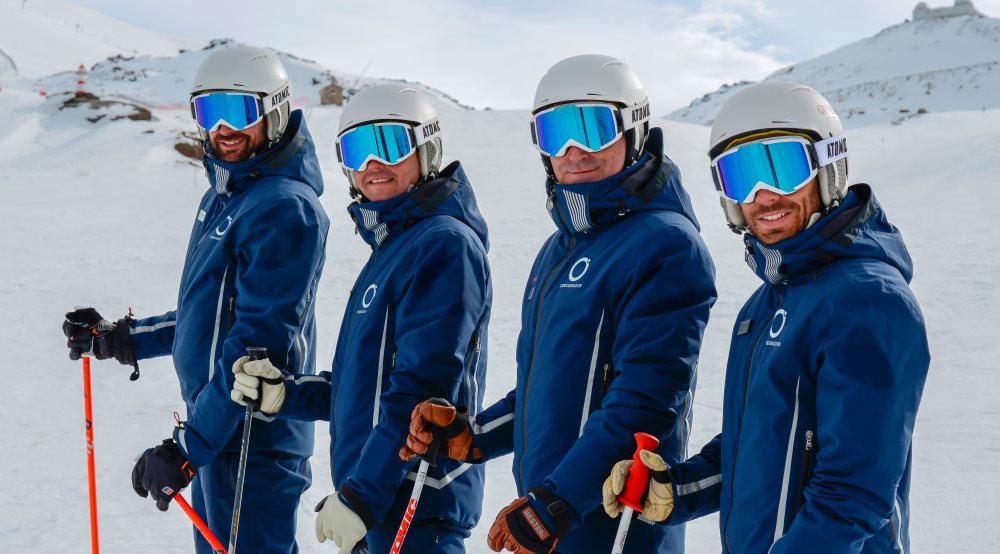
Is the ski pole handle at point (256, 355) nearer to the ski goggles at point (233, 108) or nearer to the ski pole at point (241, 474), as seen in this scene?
the ski pole at point (241, 474)

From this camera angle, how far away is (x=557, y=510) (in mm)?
2504

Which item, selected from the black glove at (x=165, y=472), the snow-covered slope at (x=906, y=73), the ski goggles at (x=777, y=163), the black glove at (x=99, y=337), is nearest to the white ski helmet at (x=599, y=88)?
the ski goggles at (x=777, y=163)

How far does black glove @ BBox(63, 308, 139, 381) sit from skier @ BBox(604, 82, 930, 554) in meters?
2.85

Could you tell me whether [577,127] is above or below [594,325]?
above

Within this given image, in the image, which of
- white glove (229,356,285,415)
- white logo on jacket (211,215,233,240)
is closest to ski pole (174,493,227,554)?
white glove (229,356,285,415)

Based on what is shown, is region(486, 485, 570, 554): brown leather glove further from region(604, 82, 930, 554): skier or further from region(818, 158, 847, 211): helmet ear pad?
region(818, 158, 847, 211): helmet ear pad

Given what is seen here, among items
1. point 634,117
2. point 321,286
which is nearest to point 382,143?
point 634,117

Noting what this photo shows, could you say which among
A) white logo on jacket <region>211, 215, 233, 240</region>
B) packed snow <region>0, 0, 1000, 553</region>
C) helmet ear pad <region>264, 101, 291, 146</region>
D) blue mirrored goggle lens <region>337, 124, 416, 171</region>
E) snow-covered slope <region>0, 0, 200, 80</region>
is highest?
snow-covered slope <region>0, 0, 200, 80</region>

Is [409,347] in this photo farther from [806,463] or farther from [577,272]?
[806,463]

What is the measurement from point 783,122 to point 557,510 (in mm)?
1184

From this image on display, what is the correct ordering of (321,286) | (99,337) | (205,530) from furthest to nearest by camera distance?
(321,286) → (99,337) → (205,530)

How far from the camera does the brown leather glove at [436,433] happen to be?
2.95m

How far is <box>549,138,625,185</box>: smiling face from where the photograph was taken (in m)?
2.96

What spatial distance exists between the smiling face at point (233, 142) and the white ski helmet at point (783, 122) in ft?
7.13
